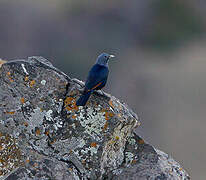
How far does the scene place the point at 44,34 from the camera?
137 ft

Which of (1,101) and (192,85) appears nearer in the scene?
(1,101)

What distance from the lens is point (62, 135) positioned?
7.83 m

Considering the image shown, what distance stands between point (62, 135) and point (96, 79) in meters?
1.50

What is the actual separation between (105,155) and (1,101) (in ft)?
4.97

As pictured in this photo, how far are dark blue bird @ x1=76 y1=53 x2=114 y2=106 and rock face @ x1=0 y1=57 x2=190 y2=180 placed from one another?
100mm

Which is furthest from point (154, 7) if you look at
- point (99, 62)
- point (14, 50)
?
point (99, 62)

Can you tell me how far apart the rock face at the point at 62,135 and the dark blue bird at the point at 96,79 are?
10cm

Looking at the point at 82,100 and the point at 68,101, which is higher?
the point at 82,100

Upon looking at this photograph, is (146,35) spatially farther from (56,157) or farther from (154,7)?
(56,157)

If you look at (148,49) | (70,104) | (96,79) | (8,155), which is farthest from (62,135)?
(148,49)

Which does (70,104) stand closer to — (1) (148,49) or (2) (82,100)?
(2) (82,100)

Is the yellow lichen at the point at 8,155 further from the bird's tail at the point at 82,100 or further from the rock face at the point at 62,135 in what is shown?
the bird's tail at the point at 82,100

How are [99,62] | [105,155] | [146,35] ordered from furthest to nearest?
[146,35], [99,62], [105,155]

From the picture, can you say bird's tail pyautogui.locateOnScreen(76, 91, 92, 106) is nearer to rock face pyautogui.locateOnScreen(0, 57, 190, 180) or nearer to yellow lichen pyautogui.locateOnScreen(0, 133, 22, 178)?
rock face pyautogui.locateOnScreen(0, 57, 190, 180)
